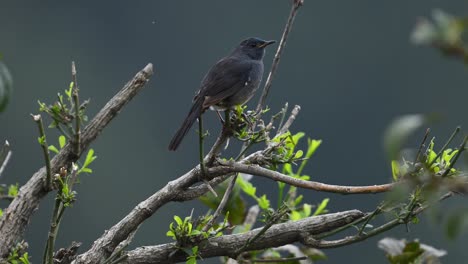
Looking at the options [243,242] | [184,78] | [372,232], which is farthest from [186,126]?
[184,78]

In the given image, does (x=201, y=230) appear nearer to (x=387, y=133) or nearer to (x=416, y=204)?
(x=416, y=204)

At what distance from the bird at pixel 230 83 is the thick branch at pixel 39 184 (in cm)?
129

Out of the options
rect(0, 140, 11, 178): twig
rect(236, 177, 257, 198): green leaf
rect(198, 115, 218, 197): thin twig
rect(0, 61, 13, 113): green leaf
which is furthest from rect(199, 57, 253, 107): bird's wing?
rect(0, 61, 13, 113): green leaf

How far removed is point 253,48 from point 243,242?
3.56 metres

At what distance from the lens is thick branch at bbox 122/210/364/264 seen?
143 inches

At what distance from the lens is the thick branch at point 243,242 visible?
3.63m

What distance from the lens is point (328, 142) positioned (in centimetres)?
2811

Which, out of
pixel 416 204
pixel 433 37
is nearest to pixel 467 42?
pixel 433 37

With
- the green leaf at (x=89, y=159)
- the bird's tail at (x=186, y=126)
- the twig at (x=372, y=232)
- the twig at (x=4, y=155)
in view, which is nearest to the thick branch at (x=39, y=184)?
the green leaf at (x=89, y=159)

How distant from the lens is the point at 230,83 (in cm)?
602

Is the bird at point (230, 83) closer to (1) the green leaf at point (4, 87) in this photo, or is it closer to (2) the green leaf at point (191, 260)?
(2) the green leaf at point (191, 260)

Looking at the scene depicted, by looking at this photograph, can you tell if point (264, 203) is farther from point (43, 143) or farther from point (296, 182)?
point (43, 143)

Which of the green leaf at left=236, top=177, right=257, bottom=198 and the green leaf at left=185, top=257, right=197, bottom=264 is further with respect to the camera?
the green leaf at left=236, top=177, right=257, bottom=198

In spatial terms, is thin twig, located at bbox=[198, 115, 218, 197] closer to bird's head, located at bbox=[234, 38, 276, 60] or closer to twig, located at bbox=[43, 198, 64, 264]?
twig, located at bbox=[43, 198, 64, 264]
